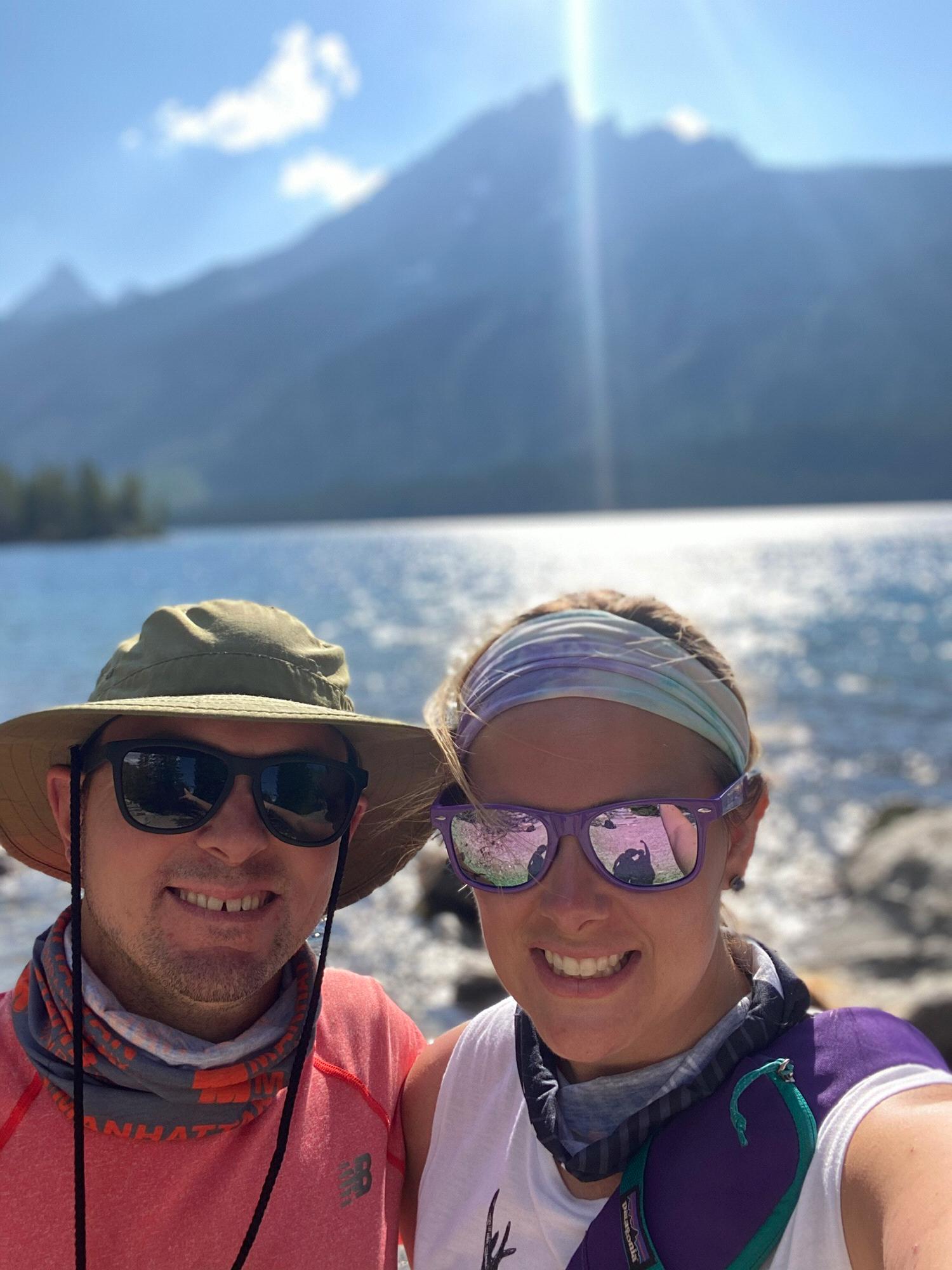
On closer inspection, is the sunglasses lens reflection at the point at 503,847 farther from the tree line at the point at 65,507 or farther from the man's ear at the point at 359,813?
the tree line at the point at 65,507

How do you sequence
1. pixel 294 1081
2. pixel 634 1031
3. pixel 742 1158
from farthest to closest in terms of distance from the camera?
pixel 294 1081, pixel 634 1031, pixel 742 1158

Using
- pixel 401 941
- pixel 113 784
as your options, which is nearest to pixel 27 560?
pixel 401 941

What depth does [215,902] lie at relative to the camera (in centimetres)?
240

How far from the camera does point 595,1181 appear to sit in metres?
2.02

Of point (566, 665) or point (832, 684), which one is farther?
point (832, 684)

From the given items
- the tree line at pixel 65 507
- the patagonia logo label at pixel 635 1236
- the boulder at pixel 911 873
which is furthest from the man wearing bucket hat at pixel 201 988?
the tree line at pixel 65 507

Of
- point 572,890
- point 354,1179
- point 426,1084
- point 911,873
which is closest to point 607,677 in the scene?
point 572,890

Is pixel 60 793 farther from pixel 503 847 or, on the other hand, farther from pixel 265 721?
pixel 503 847

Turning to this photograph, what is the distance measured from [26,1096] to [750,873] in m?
12.1

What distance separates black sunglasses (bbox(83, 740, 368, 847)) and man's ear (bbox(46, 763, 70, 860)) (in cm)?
10

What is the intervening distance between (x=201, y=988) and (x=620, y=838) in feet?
3.50

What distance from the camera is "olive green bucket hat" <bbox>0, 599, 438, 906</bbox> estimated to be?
2363 mm

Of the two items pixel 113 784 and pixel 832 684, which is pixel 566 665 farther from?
pixel 832 684

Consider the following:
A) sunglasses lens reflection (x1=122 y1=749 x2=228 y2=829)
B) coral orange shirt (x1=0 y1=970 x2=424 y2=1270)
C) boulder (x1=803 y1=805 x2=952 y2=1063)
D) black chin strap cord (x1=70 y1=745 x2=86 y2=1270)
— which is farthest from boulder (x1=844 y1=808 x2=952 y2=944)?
black chin strap cord (x1=70 y1=745 x2=86 y2=1270)
